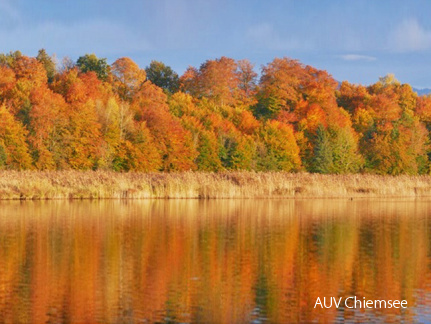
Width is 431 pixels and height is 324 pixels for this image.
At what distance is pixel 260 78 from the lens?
88.1m

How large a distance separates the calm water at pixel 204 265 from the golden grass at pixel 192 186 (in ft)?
23.4

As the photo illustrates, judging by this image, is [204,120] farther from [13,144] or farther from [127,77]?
[13,144]

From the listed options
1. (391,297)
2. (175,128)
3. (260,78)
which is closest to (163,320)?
(391,297)

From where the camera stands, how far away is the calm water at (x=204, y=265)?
14805mm

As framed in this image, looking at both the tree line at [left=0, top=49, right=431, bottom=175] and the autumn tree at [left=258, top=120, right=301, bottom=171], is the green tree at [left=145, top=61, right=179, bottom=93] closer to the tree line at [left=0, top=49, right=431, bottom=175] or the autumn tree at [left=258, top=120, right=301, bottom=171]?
the tree line at [left=0, top=49, right=431, bottom=175]

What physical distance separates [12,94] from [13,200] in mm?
25349

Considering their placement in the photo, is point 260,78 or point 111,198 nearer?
point 111,198

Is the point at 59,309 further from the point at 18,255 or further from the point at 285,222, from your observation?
the point at 285,222

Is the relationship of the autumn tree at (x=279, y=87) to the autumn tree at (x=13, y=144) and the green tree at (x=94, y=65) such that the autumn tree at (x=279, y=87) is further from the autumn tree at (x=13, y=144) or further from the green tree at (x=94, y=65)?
the autumn tree at (x=13, y=144)

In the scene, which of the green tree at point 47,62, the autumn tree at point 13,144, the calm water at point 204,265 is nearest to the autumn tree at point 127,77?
the green tree at point 47,62

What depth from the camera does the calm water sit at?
14.8 m

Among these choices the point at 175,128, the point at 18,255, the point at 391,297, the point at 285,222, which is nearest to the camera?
the point at 391,297

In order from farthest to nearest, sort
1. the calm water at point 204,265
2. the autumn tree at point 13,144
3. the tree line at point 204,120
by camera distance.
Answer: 1. the tree line at point 204,120
2. the autumn tree at point 13,144
3. the calm water at point 204,265

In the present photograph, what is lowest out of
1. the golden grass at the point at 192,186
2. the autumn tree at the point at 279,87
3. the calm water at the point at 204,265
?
the calm water at the point at 204,265
